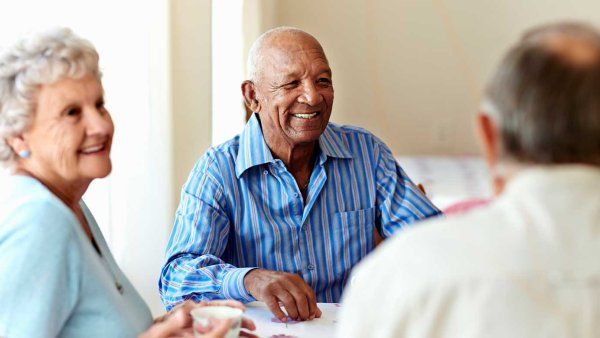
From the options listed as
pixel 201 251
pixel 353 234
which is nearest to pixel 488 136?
pixel 201 251

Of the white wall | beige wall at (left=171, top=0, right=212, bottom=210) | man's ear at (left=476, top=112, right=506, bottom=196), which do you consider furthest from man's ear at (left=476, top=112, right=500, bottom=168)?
beige wall at (left=171, top=0, right=212, bottom=210)

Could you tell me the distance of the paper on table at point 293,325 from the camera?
1545 millimetres

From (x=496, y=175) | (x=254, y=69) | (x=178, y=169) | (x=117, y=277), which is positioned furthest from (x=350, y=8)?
(x=496, y=175)

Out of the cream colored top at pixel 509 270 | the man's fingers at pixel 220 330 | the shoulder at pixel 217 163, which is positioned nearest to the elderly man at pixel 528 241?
the cream colored top at pixel 509 270

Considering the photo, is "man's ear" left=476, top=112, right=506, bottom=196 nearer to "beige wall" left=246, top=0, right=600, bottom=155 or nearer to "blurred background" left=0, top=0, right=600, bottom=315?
"blurred background" left=0, top=0, right=600, bottom=315

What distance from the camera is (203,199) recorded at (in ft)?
6.26

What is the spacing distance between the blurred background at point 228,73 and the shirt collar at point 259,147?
0.49m

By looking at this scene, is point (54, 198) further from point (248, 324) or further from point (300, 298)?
point (300, 298)

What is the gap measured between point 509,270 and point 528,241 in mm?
33

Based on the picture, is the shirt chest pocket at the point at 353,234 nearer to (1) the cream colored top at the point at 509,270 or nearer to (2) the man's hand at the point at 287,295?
(2) the man's hand at the point at 287,295

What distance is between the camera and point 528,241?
83cm

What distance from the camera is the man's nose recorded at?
6.56 feet

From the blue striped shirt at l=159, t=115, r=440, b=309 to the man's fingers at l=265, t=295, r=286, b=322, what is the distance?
224 mm

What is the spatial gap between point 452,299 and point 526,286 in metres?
0.07
